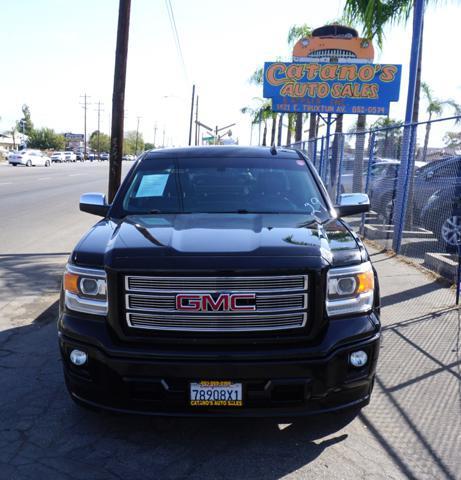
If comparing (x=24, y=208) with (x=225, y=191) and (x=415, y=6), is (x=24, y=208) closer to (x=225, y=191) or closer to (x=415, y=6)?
(x=415, y=6)

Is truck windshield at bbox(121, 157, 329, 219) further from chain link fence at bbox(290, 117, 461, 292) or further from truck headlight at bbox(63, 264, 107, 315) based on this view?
chain link fence at bbox(290, 117, 461, 292)

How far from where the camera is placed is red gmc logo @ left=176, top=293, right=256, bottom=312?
307 cm

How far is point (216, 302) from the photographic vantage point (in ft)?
10.1

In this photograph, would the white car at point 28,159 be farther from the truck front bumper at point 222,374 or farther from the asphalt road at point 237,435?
the truck front bumper at point 222,374

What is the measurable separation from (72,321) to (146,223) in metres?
0.97

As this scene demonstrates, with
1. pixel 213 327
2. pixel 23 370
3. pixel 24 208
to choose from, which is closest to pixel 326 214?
pixel 213 327

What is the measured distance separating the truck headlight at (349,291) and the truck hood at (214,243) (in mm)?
71

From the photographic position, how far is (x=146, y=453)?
3234 mm

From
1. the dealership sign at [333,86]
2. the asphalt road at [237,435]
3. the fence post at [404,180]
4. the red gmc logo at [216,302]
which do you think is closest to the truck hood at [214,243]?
the red gmc logo at [216,302]

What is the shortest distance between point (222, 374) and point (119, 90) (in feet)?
25.9

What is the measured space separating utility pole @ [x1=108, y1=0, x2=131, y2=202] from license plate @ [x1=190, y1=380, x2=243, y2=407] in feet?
23.6

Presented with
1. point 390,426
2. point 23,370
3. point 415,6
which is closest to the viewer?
point 390,426

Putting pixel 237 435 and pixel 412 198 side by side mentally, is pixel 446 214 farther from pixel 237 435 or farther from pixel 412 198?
pixel 237 435

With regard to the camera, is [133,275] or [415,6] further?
[415,6]
